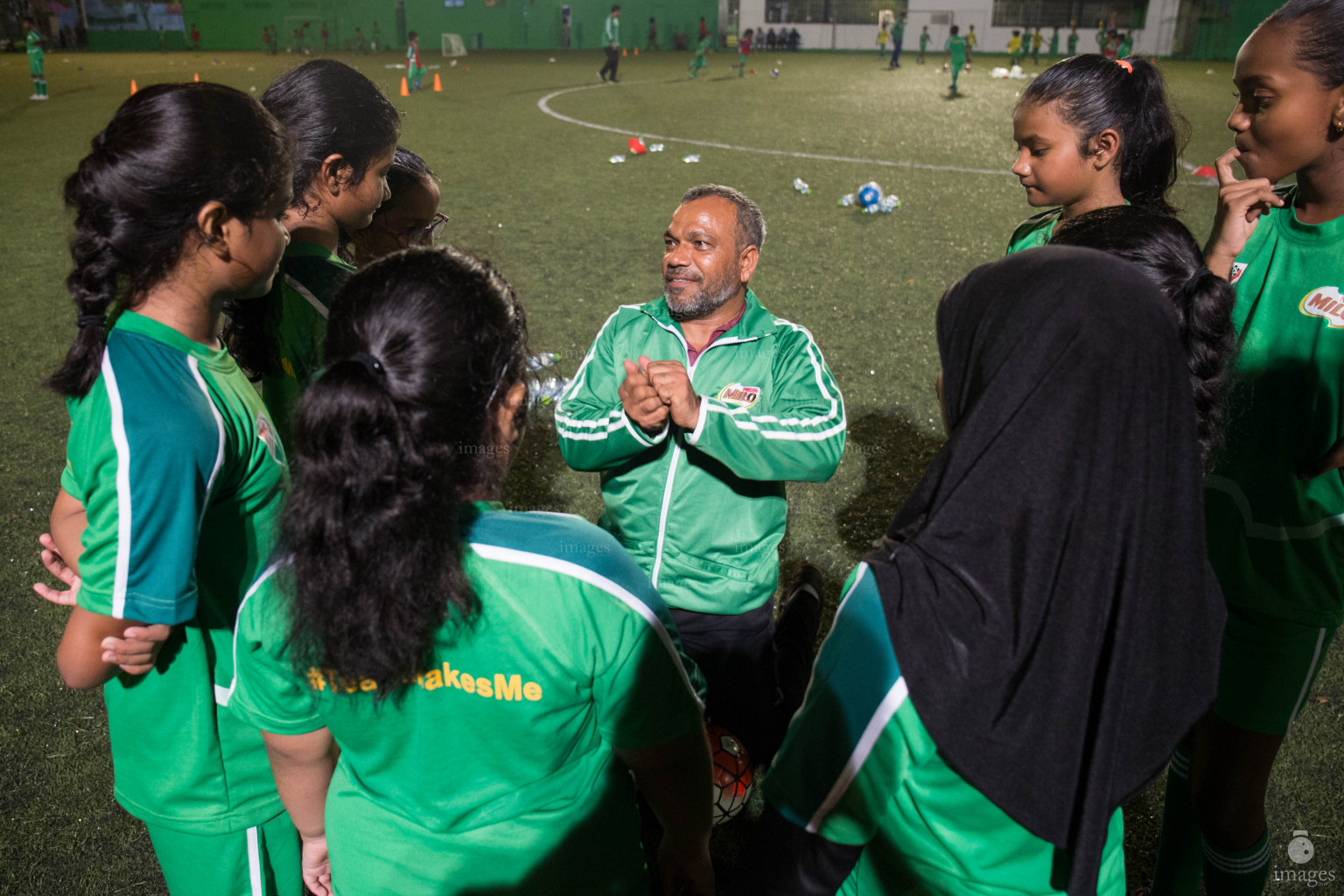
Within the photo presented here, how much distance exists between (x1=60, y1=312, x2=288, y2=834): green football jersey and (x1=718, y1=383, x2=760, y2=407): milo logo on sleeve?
139 cm

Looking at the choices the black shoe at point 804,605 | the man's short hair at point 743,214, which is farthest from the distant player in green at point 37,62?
the black shoe at point 804,605

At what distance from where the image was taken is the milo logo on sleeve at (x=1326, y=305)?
6.73ft

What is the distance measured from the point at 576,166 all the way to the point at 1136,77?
10743 mm

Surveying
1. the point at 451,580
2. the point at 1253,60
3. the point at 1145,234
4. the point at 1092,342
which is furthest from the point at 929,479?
the point at 1253,60

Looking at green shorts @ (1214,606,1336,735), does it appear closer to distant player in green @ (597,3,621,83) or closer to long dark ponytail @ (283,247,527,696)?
long dark ponytail @ (283,247,527,696)

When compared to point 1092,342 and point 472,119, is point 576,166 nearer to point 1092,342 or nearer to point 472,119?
point 472,119

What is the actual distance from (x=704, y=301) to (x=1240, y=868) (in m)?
2.13

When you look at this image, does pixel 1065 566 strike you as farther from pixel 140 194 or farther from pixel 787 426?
pixel 140 194

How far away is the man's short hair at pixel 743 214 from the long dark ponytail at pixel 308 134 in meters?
1.07

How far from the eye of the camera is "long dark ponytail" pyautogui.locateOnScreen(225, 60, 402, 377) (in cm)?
227

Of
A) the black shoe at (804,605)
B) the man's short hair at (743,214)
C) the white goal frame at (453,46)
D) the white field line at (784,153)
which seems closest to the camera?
the man's short hair at (743,214)

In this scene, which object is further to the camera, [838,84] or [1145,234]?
[838,84]

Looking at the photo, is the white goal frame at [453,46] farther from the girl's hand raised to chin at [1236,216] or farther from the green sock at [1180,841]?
the green sock at [1180,841]

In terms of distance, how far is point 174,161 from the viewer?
162 cm
